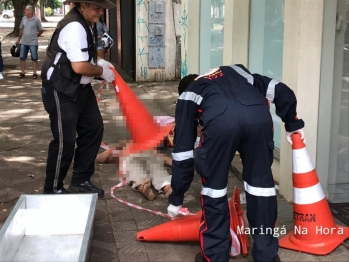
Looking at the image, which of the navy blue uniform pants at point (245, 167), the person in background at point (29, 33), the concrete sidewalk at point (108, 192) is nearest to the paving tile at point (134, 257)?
the concrete sidewalk at point (108, 192)

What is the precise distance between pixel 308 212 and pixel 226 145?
3.35 feet

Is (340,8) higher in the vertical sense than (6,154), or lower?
higher

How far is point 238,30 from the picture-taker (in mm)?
6473

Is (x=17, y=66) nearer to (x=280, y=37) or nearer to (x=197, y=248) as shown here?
(x=280, y=37)

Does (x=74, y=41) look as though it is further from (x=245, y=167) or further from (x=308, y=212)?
(x=308, y=212)

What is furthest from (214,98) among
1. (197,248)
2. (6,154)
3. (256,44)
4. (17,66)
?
(17,66)

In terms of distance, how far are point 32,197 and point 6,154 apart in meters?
2.78

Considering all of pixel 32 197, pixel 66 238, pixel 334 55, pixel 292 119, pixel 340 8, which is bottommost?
pixel 66 238

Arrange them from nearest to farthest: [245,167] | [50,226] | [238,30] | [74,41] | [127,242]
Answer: [245,167]
[127,242]
[50,226]
[74,41]
[238,30]

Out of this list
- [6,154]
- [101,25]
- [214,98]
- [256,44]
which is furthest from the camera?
[101,25]

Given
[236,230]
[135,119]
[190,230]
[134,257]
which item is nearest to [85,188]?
[135,119]

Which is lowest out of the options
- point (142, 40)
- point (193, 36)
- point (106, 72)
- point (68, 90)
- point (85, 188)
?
point (85, 188)

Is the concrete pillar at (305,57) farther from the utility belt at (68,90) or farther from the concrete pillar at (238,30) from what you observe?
the utility belt at (68,90)

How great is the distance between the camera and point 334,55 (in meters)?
4.88
